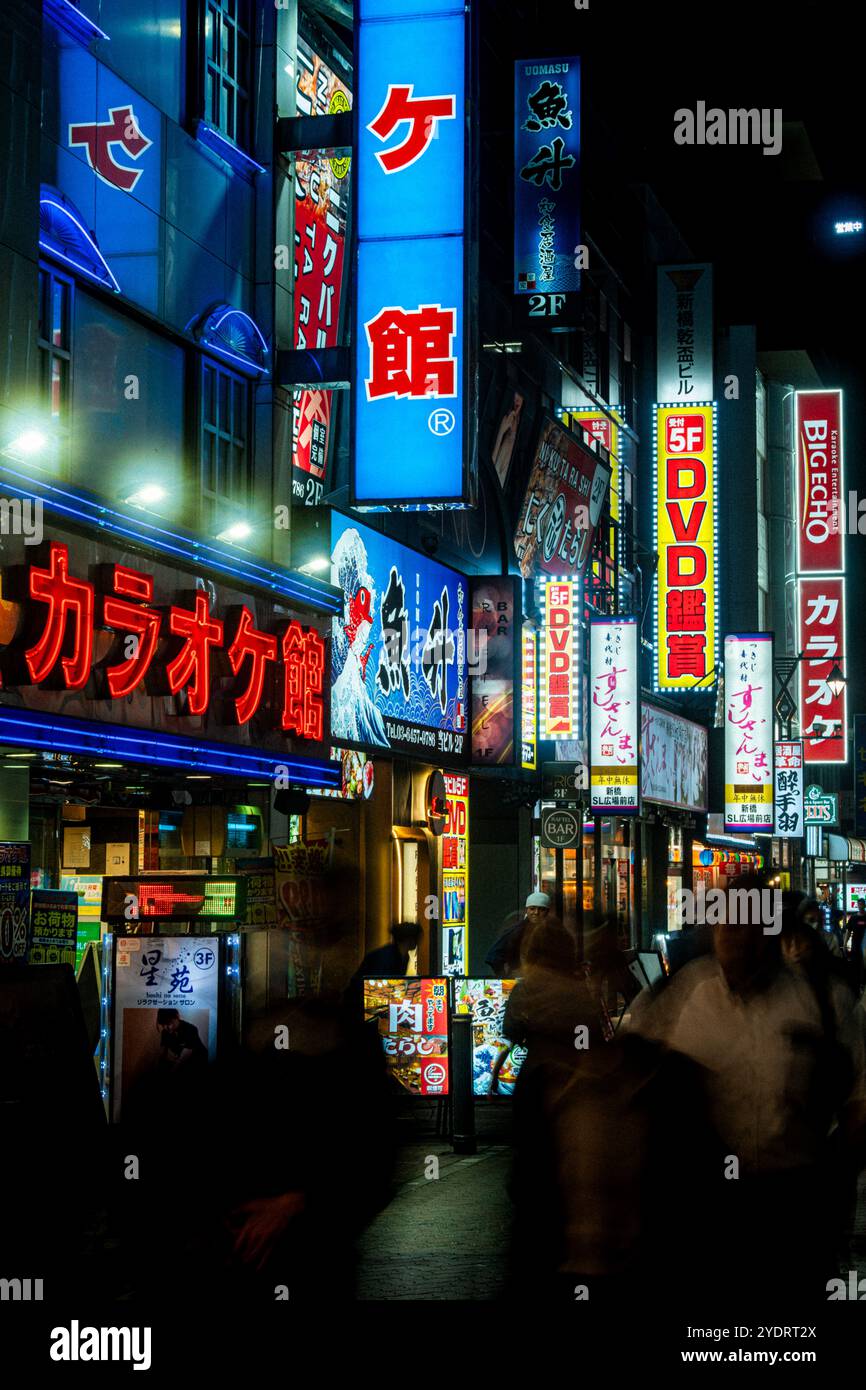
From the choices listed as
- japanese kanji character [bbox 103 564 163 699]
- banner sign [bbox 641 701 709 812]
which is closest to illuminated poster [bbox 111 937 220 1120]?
japanese kanji character [bbox 103 564 163 699]

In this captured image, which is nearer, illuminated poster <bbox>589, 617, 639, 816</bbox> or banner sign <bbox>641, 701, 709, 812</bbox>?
illuminated poster <bbox>589, 617, 639, 816</bbox>

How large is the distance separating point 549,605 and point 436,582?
426 centimetres

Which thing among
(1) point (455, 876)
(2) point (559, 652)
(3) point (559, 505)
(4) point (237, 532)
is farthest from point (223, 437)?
(3) point (559, 505)

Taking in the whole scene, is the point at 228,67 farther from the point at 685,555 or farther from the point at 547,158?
the point at 685,555

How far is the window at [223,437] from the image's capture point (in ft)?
55.3

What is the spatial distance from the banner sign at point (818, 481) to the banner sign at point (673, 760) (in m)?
13.8

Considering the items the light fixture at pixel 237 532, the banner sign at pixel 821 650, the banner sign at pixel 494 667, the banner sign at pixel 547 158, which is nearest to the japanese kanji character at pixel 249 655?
the light fixture at pixel 237 532

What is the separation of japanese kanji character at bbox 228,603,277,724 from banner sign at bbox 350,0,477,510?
2.37 metres

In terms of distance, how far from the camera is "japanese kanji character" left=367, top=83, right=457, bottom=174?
17172mm

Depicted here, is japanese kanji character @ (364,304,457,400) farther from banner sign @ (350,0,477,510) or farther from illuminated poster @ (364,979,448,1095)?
illuminated poster @ (364,979,448,1095)

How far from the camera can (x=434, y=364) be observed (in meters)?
17.3
